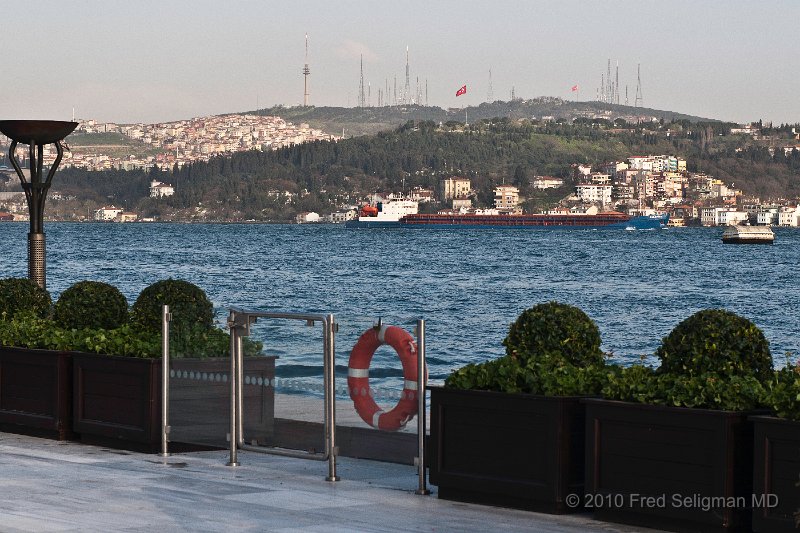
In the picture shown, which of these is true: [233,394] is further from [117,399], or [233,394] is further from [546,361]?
[546,361]

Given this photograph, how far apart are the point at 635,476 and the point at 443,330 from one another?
40.8 m

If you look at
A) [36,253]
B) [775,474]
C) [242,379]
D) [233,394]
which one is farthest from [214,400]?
[36,253]

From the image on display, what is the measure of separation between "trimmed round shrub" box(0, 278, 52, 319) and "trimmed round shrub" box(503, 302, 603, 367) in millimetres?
6051

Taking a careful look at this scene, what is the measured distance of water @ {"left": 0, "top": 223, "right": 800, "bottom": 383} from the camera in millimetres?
41531

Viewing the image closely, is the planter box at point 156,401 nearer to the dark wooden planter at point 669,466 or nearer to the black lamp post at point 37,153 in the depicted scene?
the dark wooden planter at point 669,466

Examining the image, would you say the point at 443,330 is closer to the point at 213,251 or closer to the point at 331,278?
the point at 331,278

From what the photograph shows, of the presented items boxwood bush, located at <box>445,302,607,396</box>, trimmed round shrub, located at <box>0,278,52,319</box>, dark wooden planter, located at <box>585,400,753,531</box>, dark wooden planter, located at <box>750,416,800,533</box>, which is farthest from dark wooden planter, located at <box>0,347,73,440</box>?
dark wooden planter, located at <box>750,416,800,533</box>

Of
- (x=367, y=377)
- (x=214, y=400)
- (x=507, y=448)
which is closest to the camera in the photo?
(x=507, y=448)

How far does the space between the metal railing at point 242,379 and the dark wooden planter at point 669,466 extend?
229 cm

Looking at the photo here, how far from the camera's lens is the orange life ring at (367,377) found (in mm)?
9617

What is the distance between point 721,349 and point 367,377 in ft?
8.62

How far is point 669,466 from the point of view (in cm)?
780

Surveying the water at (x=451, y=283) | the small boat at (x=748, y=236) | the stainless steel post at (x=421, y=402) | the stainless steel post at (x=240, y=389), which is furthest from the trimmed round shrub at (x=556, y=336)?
the small boat at (x=748, y=236)

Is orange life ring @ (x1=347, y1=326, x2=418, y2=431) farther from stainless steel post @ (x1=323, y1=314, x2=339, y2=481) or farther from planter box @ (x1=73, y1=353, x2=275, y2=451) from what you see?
planter box @ (x1=73, y1=353, x2=275, y2=451)
